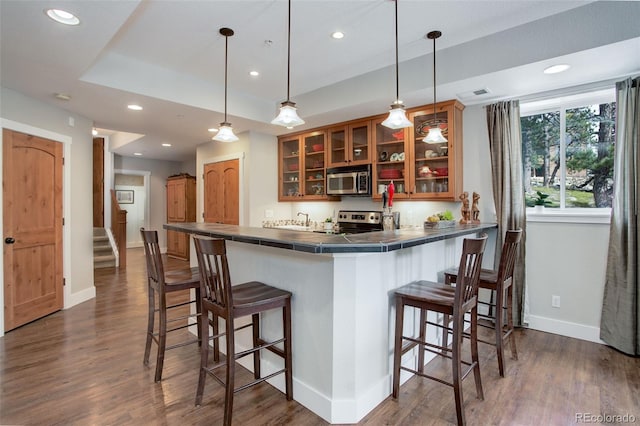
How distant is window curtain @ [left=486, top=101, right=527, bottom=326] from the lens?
3.47 m

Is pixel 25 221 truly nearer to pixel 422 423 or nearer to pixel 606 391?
pixel 422 423

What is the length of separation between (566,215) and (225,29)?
3.69 metres

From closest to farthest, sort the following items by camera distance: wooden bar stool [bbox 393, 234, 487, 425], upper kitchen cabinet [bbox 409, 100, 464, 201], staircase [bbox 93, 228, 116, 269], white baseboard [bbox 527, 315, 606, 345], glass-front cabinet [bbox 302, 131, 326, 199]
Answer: wooden bar stool [bbox 393, 234, 487, 425], white baseboard [bbox 527, 315, 606, 345], upper kitchen cabinet [bbox 409, 100, 464, 201], glass-front cabinet [bbox 302, 131, 326, 199], staircase [bbox 93, 228, 116, 269]

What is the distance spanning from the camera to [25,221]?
3.65 meters

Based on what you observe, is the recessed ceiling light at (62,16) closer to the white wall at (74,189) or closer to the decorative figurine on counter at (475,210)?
the white wall at (74,189)

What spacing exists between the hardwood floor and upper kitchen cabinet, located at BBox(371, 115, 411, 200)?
208cm

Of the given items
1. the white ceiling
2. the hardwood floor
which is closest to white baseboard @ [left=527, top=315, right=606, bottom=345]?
the hardwood floor

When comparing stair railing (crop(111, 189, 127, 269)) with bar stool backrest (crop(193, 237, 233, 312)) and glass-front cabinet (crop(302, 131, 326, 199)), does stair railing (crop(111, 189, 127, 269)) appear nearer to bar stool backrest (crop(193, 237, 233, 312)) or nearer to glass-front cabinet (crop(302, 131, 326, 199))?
glass-front cabinet (crop(302, 131, 326, 199))

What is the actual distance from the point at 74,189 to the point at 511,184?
5314 millimetres

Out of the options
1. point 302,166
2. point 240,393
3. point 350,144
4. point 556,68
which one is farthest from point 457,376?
point 302,166

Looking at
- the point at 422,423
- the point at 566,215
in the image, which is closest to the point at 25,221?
the point at 422,423

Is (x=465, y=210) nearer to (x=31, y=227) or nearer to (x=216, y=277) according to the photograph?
(x=216, y=277)

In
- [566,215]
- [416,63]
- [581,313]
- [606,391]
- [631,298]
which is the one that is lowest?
[606,391]

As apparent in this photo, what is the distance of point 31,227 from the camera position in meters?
3.71
